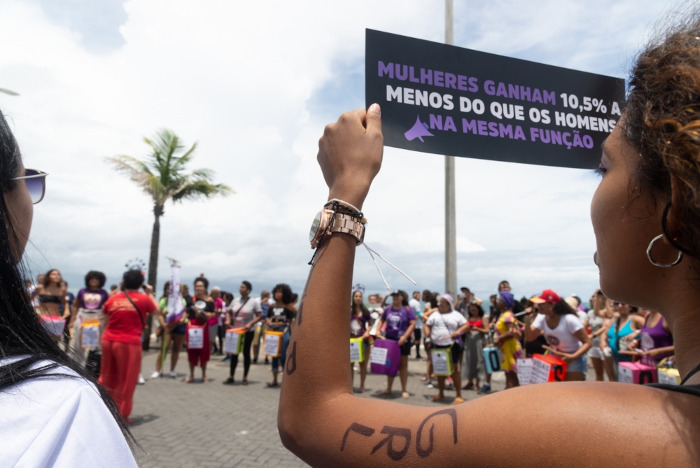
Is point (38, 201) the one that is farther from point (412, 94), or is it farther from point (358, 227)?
point (412, 94)

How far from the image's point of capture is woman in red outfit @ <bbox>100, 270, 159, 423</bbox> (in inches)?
249

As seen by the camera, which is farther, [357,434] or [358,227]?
[358,227]

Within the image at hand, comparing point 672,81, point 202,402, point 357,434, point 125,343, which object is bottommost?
point 202,402

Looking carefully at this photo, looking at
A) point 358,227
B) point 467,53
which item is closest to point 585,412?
point 358,227

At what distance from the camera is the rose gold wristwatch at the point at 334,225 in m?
1.03

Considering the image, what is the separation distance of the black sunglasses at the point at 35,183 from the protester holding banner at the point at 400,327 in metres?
8.12

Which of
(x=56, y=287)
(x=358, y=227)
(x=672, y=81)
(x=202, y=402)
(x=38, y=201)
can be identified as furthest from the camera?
(x=56, y=287)

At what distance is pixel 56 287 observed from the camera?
933 cm

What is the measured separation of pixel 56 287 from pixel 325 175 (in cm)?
996

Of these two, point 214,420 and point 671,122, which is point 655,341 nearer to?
point 214,420

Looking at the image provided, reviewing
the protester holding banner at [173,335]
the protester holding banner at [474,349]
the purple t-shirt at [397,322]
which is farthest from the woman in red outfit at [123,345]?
the protester holding banner at [474,349]

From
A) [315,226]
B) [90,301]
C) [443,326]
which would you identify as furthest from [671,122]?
[90,301]

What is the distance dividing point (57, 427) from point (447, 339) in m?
8.57

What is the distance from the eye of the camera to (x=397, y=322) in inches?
363
